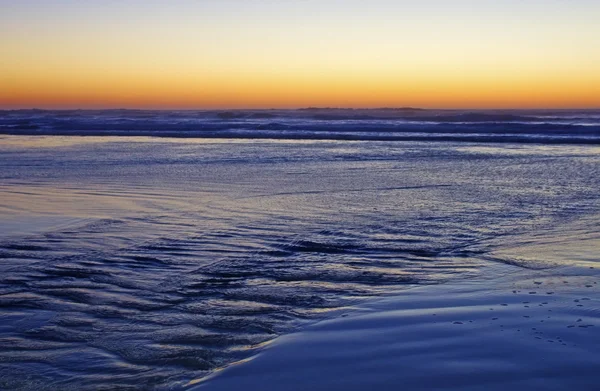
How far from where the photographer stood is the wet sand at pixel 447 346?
3561 mm

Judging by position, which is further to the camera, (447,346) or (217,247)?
(217,247)

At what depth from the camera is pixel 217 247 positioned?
6.96m

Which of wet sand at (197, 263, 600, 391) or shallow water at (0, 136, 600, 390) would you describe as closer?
wet sand at (197, 263, 600, 391)

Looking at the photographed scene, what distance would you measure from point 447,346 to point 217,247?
134 inches

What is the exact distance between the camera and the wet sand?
356 cm

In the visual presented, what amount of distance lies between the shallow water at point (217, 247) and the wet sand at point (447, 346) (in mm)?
266

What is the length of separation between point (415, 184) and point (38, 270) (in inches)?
299

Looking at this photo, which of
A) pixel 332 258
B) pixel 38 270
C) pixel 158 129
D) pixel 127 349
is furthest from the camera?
pixel 158 129

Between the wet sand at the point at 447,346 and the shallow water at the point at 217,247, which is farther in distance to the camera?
the shallow water at the point at 217,247

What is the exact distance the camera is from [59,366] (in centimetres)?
380

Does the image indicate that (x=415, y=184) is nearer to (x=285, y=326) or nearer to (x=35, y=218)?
(x=35, y=218)

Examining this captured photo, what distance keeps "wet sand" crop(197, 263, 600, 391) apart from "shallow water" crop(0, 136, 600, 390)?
27 centimetres

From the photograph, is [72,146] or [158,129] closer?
[72,146]

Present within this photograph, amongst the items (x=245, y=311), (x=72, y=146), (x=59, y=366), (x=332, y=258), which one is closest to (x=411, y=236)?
(x=332, y=258)
